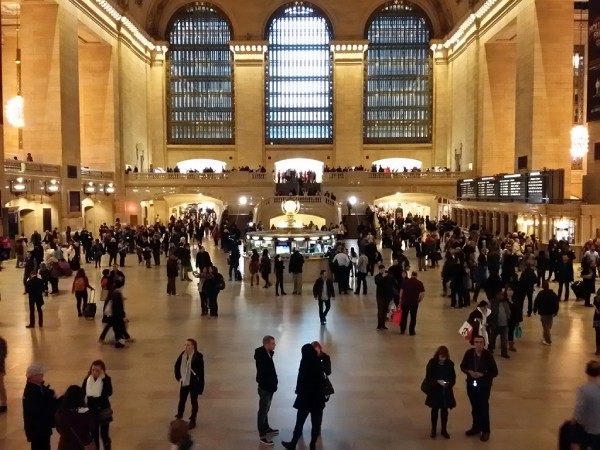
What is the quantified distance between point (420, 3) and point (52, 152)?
27838 mm

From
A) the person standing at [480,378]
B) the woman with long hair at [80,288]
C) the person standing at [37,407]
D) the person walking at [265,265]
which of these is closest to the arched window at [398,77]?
the person walking at [265,265]

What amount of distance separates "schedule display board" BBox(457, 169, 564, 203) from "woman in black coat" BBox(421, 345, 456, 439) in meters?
17.0

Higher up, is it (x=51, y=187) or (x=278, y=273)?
(x=51, y=187)

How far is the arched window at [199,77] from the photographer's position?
4441 cm

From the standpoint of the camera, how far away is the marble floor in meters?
6.73

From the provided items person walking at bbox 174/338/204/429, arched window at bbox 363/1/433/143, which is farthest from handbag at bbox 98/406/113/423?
arched window at bbox 363/1/433/143

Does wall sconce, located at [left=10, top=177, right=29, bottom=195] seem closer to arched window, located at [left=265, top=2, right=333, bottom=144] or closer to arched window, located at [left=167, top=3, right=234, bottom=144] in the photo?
arched window, located at [left=167, top=3, right=234, bottom=144]

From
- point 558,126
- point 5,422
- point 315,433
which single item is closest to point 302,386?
point 315,433

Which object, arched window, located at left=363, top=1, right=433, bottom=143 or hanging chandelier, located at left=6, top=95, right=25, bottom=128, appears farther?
arched window, located at left=363, top=1, right=433, bottom=143

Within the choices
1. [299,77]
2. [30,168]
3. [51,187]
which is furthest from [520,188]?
[299,77]

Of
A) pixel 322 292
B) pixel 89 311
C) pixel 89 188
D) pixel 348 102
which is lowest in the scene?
pixel 89 311

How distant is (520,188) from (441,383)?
19823 millimetres

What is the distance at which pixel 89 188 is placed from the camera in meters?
31.5

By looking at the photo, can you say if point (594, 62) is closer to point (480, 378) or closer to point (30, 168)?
point (480, 378)
